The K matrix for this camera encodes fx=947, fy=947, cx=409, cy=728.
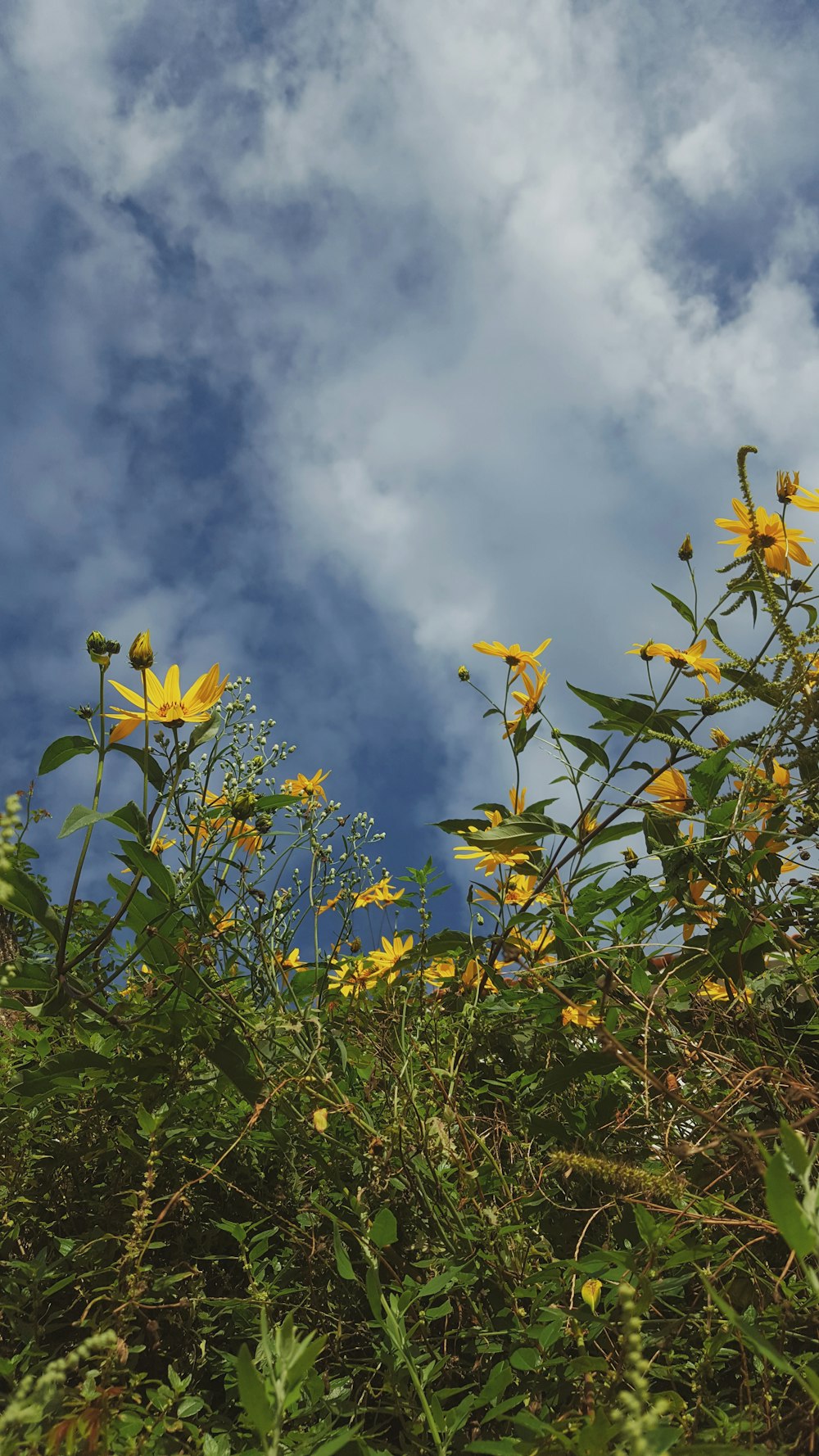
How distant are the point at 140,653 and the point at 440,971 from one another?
963 millimetres

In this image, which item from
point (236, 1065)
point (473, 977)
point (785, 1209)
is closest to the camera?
point (785, 1209)

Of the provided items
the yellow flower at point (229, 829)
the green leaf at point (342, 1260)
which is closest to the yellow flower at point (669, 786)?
the yellow flower at point (229, 829)

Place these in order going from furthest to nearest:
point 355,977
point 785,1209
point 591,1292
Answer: point 355,977
point 591,1292
point 785,1209

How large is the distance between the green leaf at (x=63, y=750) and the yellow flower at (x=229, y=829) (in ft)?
0.61

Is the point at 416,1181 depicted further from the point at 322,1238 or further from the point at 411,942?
the point at 411,942

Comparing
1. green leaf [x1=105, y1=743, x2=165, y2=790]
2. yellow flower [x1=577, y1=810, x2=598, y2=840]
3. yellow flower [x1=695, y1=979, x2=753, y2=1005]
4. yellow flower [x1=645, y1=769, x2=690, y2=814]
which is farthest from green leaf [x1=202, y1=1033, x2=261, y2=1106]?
yellow flower [x1=645, y1=769, x2=690, y2=814]

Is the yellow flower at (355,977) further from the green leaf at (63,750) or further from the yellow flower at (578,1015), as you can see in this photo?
the green leaf at (63,750)

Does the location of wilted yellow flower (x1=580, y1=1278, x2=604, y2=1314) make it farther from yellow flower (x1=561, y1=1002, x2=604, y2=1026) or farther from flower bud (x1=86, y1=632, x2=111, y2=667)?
flower bud (x1=86, y1=632, x2=111, y2=667)

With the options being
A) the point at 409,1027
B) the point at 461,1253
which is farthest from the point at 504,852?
the point at 461,1253

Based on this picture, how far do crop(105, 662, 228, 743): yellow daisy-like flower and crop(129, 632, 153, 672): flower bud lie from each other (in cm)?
4

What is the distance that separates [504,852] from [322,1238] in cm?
71

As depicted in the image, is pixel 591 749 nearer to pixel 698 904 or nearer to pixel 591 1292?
pixel 698 904

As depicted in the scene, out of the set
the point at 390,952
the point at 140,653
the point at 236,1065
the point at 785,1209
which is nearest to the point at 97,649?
the point at 140,653

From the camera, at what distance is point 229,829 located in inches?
58.3
